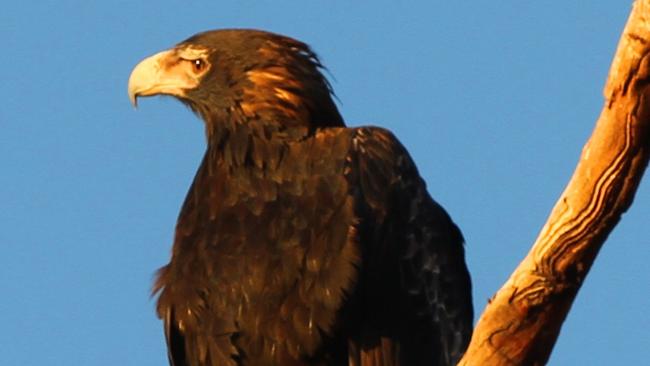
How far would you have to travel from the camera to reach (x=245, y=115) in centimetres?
816

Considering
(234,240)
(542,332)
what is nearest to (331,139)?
(234,240)

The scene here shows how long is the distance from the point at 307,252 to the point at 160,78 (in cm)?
145

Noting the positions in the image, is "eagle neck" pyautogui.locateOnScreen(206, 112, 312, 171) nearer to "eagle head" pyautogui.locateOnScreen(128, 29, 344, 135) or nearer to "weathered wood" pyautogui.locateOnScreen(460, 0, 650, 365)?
"eagle head" pyautogui.locateOnScreen(128, 29, 344, 135)

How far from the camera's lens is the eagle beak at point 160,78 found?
324 inches

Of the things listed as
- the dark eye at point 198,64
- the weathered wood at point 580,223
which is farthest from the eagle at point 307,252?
the weathered wood at point 580,223

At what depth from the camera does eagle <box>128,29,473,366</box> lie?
7.39 metres

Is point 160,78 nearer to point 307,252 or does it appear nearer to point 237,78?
point 237,78

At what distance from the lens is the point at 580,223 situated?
520 cm

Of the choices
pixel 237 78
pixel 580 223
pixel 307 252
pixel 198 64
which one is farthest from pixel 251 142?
pixel 580 223

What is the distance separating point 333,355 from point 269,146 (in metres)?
1.09

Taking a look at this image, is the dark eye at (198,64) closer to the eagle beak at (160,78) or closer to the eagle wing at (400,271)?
the eagle beak at (160,78)

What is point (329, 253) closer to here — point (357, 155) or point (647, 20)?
point (357, 155)

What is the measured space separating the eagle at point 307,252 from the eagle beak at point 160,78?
0.35 meters

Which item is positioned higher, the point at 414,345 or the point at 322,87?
the point at 322,87
